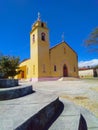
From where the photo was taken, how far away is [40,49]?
26234 millimetres

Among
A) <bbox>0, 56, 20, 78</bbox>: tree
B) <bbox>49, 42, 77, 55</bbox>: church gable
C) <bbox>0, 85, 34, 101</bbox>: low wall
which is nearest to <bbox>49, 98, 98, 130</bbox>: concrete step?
<bbox>0, 85, 34, 101</bbox>: low wall

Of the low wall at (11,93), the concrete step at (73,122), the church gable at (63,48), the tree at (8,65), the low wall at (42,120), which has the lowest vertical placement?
the concrete step at (73,122)

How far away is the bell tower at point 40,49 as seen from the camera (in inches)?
1020

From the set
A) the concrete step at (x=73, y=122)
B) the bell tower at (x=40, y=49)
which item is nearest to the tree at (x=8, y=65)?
the bell tower at (x=40, y=49)

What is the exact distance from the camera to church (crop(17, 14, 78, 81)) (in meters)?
26.2

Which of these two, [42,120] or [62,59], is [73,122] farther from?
[62,59]

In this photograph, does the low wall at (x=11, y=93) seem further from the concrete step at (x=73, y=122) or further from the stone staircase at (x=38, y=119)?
the concrete step at (x=73, y=122)

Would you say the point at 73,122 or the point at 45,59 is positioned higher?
the point at 45,59

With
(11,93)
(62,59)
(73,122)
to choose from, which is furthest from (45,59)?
(73,122)

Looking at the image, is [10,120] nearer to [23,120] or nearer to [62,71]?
[23,120]

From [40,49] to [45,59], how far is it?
197cm

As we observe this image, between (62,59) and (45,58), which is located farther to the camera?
(62,59)

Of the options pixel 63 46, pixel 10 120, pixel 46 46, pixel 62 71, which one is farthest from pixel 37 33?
pixel 10 120

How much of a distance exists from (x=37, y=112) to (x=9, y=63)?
20975mm
